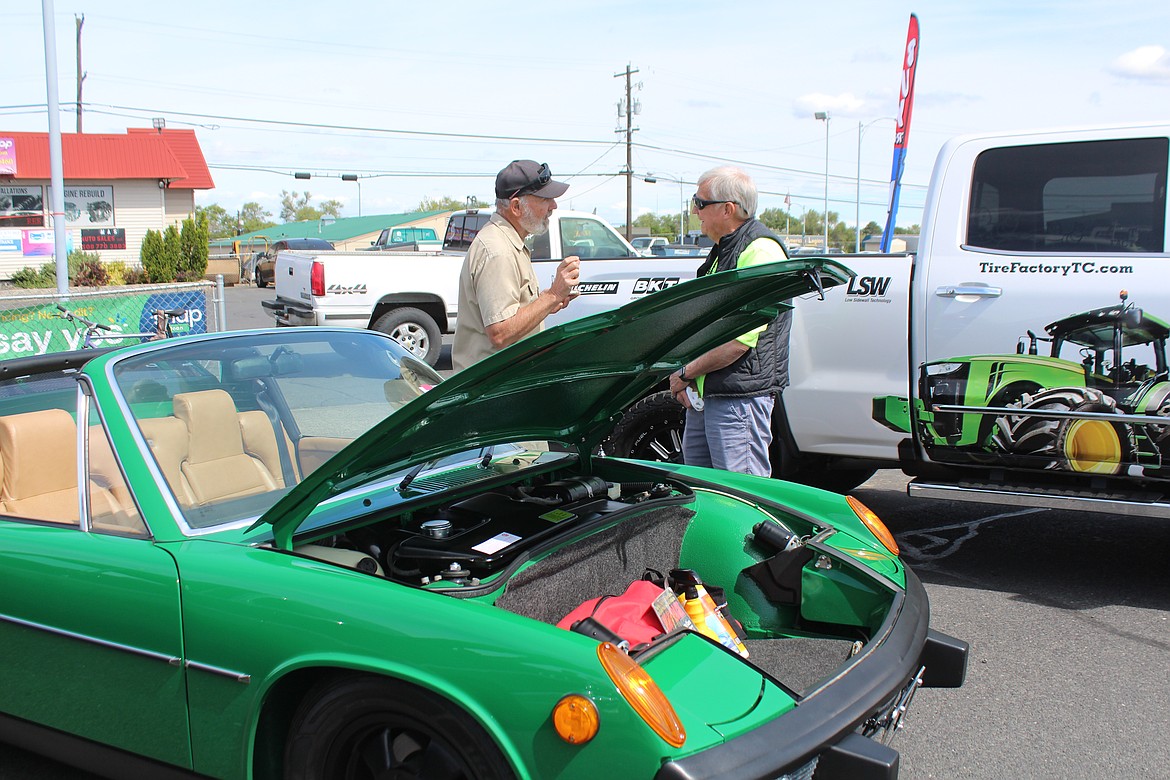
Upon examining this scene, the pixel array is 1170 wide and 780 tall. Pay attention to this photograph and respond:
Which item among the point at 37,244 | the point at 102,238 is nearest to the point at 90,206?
the point at 102,238

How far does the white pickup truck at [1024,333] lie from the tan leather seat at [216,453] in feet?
10.2

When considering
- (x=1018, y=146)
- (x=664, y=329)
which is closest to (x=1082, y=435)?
→ (x=1018, y=146)

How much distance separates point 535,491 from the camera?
11.0 feet

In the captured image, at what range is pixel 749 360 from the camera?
437 centimetres

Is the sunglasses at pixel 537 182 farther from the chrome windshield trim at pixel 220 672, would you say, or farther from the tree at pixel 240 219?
the tree at pixel 240 219

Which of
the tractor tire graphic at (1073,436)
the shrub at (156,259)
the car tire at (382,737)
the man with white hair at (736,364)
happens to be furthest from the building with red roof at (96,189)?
the car tire at (382,737)

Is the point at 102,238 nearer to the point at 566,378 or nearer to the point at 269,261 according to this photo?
the point at 269,261

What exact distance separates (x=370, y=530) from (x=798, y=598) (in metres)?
1.41

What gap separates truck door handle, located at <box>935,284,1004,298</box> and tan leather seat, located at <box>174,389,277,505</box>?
11.1 feet

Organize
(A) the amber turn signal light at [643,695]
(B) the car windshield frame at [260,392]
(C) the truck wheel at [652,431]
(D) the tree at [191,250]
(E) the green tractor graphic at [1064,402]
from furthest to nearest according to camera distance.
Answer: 1. (D) the tree at [191,250]
2. (C) the truck wheel at [652,431]
3. (E) the green tractor graphic at [1064,402]
4. (B) the car windshield frame at [260,392]
5. (A) the amber turn signal light at [643,695]

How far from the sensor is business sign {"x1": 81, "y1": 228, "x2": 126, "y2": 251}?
3638cm

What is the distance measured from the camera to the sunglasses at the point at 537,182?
414 centimetres

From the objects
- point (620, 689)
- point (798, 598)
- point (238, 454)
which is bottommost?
point (798, 598)

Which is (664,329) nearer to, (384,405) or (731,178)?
(384,405)
